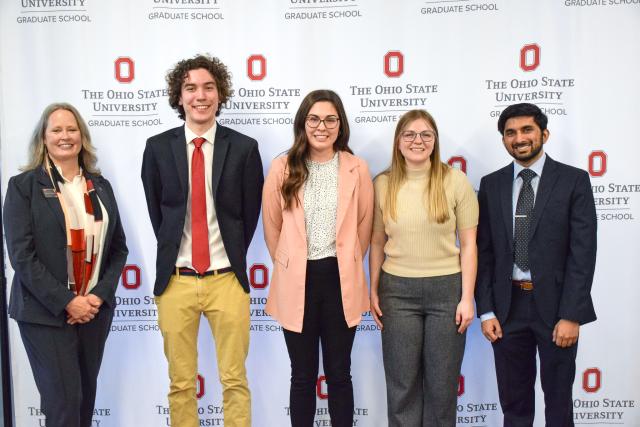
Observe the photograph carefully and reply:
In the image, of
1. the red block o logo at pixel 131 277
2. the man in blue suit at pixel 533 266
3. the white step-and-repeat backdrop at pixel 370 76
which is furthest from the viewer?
the red block o logo at pixel 131 277

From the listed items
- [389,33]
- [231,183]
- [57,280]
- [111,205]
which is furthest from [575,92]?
[57,280]

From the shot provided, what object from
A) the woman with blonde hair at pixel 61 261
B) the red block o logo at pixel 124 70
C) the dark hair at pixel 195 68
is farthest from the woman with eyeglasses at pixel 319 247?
the red block o logo at pixel 124 70

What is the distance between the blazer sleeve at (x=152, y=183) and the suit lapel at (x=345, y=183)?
851 mm

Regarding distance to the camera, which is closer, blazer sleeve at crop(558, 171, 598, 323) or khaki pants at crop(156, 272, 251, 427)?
blazer sleeve at crop(558, 171, 598, 323)

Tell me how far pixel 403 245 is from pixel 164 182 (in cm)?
113

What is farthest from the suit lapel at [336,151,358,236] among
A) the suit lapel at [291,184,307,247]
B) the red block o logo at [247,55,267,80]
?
the red block o logo at [247,55,267,80]

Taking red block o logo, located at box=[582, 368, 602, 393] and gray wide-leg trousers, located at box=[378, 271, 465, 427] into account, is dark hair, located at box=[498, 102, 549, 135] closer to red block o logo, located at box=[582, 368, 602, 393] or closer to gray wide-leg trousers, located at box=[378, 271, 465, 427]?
gray wide-leg trousers, located at box=[378, 271, 465, 427]

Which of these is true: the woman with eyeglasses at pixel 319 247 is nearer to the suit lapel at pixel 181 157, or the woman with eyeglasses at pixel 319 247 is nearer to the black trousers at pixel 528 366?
the suit lapel at pixel 181 157

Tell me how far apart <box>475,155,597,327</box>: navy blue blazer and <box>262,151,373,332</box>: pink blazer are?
622mm

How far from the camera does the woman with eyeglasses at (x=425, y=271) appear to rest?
2338 mm

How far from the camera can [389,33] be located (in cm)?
297

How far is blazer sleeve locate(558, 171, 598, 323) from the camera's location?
2258 millimetres

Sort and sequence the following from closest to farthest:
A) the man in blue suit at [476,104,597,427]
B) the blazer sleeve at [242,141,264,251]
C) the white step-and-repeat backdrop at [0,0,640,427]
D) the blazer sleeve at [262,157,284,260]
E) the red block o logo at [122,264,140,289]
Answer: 1. the man in blue suit at [476,104,597,427]
2. the blazer sleeve at [262,157,284,260]
3. the blazer sleeve at [242,141,264,251]
4. the white step-and-repeat backdrop at [0,0,640,427]
5. the red block o logo at [122,264,140,289]

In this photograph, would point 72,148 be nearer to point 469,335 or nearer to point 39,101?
point 39,101
